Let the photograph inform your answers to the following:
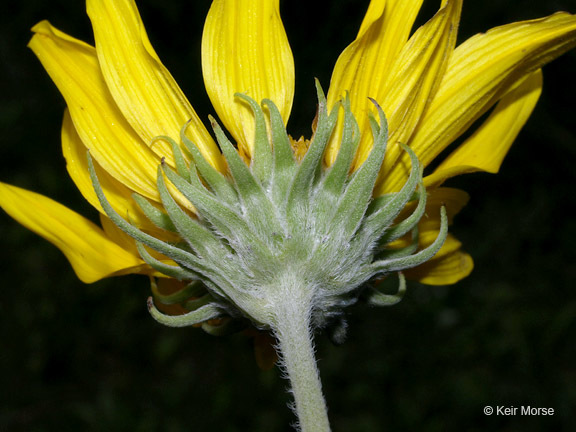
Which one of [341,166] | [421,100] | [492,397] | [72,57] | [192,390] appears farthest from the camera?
[192,390]

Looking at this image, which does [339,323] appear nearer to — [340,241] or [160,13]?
[340,241]

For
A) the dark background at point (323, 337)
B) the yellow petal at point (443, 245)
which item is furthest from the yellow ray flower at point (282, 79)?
the dark background at point (323, 337)

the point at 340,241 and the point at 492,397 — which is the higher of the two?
the point at 340,241

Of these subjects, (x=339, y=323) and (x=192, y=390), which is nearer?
(x=339, y=323)

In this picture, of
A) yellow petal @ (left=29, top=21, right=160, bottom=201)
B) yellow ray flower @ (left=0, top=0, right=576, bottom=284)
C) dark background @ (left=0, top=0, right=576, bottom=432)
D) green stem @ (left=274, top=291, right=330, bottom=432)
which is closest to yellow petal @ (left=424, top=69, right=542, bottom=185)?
yellow ray flower @ (left=0, top=0, right=576, bottom=284)

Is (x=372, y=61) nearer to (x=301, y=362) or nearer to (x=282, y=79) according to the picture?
(x=282, y=79)

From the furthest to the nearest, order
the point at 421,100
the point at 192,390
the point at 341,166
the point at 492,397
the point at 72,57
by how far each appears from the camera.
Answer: the point at 192,390, the point at 492,397, the point at 72,57, the point at 421,100, the point at 341,166

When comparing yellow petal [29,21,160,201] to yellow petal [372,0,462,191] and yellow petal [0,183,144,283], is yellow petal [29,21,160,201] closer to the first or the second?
yellow petal [0,183,144,283]

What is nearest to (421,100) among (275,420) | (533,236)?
(275,420)
